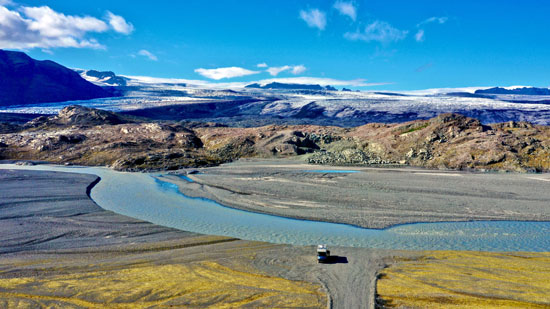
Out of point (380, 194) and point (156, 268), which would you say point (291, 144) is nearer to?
point (380, 194)

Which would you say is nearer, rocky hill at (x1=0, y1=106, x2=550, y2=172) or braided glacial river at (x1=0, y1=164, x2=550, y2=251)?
braided glacial river at (x1=0, y1=164, x2=550, y2=251)

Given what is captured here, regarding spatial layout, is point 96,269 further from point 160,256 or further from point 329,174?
point 329,174

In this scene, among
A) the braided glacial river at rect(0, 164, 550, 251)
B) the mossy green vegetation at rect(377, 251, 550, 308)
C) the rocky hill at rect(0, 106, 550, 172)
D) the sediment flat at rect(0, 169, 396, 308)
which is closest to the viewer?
the mossy green vegetation at rect(377, 251, 550, 308)

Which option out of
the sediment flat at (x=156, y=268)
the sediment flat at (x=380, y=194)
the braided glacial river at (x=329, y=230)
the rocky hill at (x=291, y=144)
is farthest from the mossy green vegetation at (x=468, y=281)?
the rocky hill at (x=291, y=144)

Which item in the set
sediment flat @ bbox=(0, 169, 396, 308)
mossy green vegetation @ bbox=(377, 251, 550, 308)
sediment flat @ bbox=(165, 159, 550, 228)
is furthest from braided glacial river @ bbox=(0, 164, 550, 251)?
mossy green vegetation @ bbox=(377, 251, 550, 308)

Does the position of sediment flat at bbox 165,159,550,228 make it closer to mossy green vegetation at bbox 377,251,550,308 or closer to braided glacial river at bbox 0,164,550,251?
braided glacial river at bbox 0,164,550,251

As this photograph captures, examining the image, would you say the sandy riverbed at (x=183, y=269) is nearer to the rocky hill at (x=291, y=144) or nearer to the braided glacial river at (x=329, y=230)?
the braided glacial river at (x=329, y=230)

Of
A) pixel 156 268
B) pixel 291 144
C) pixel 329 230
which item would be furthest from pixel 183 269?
pixel 291 144
